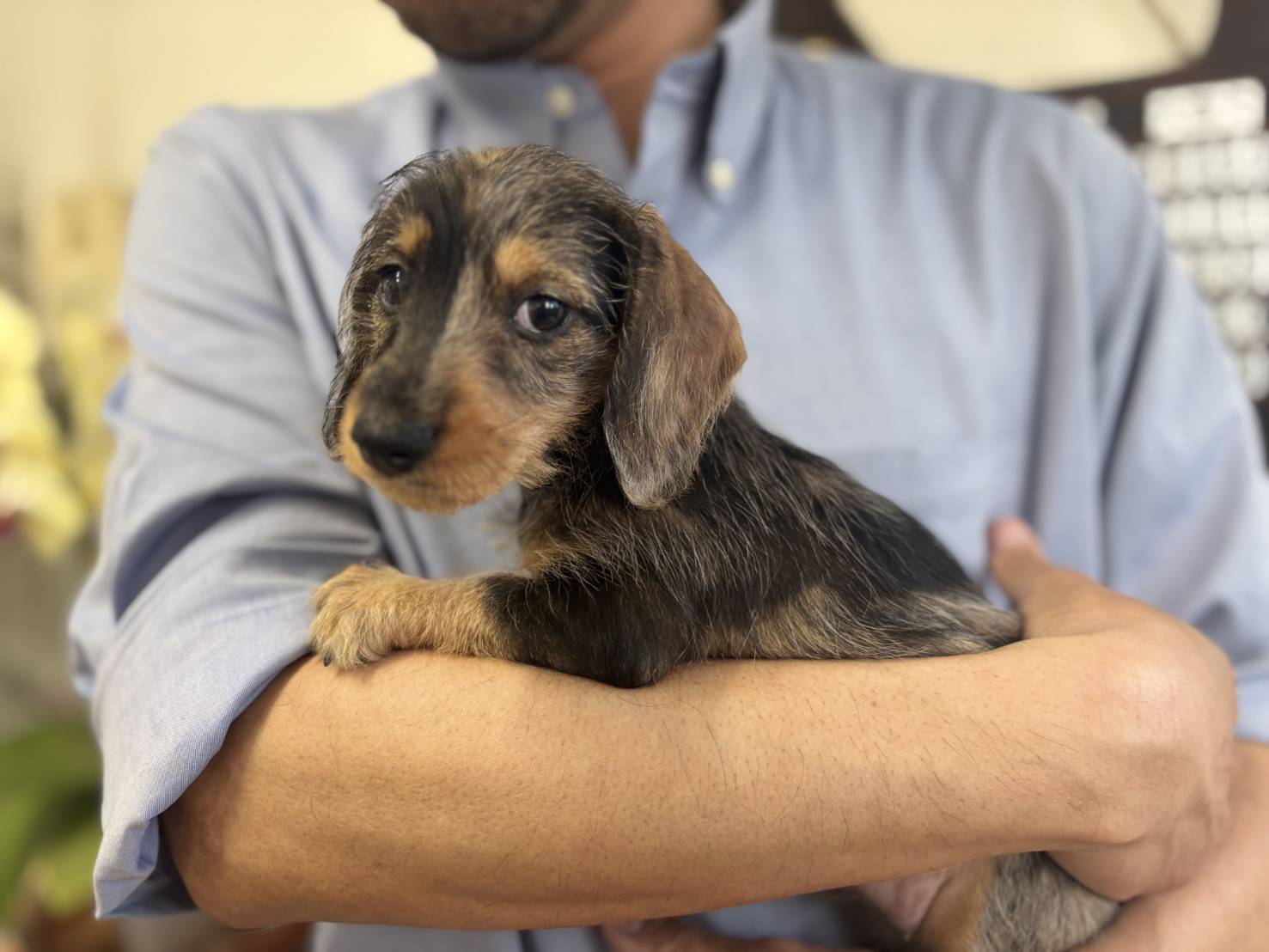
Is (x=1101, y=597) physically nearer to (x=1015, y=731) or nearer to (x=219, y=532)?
(x=1015, y=731)

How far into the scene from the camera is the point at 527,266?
874 millimetres

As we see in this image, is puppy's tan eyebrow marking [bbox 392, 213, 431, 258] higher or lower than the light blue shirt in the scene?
higher

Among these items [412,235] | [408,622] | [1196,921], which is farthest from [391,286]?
[1196,921]

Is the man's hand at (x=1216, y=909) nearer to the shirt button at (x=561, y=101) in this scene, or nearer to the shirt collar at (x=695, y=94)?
the shirt collar at (x=695, y=94)

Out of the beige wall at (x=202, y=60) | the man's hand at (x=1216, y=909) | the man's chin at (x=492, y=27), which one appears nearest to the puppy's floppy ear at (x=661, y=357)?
the man's chin at (x=492, y=27)

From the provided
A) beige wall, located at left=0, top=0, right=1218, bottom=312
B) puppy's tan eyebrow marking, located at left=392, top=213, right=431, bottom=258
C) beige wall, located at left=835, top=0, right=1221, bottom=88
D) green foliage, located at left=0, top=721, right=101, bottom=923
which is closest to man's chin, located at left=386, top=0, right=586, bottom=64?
beige wall, located at left=0, top=0, right=1218, bottom=312

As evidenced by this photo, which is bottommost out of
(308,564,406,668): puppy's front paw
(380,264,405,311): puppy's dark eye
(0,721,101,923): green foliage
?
(0,721,101,923): green foliage

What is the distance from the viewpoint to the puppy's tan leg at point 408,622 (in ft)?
3.66

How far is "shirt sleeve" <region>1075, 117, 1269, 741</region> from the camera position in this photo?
64.5 inches

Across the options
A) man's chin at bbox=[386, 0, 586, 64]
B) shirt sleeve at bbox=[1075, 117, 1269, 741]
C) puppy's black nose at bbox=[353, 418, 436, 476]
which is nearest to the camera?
puppy's black nose at bbox=[353, 418, 436, 476]

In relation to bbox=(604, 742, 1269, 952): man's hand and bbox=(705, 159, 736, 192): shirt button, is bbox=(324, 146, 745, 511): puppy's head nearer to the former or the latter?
bbox=(705, 159, 736, 192): shirt button

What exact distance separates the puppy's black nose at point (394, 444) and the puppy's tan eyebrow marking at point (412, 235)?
7.4 inches

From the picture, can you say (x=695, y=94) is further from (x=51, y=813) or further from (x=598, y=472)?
(x=51, y=813)

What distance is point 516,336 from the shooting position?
0.89 metres
